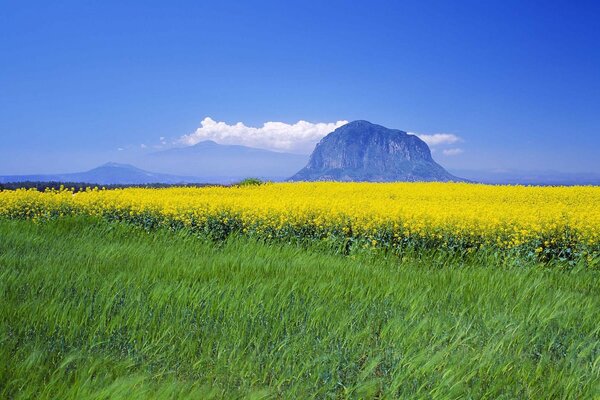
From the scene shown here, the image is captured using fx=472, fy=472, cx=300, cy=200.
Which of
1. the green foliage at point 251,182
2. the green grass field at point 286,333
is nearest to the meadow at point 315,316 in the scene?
A: the green grass field at point 286,333

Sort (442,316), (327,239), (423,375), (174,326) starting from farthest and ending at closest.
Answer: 1. (327,239)
2. (442,316)
3. (174,326)
4. (423,375)

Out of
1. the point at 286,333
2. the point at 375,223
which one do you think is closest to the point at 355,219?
the point at 375,223

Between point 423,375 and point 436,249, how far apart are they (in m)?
6.82

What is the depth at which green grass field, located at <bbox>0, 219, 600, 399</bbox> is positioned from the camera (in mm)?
3180

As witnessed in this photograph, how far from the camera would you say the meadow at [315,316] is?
3.23 meters

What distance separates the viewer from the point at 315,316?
4434mm

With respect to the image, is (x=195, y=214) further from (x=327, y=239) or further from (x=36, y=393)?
(x=36, y=393)

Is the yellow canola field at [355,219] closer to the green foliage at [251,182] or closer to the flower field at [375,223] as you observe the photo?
the flower field at [375,223]

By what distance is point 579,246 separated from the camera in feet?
31.2

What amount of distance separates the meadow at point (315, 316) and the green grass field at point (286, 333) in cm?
2

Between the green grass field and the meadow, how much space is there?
0.02 meters

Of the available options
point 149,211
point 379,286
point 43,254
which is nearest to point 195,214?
point 149,211

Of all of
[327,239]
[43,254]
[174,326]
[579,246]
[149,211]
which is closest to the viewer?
[174,326]

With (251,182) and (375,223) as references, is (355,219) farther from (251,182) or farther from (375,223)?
(251,182)
